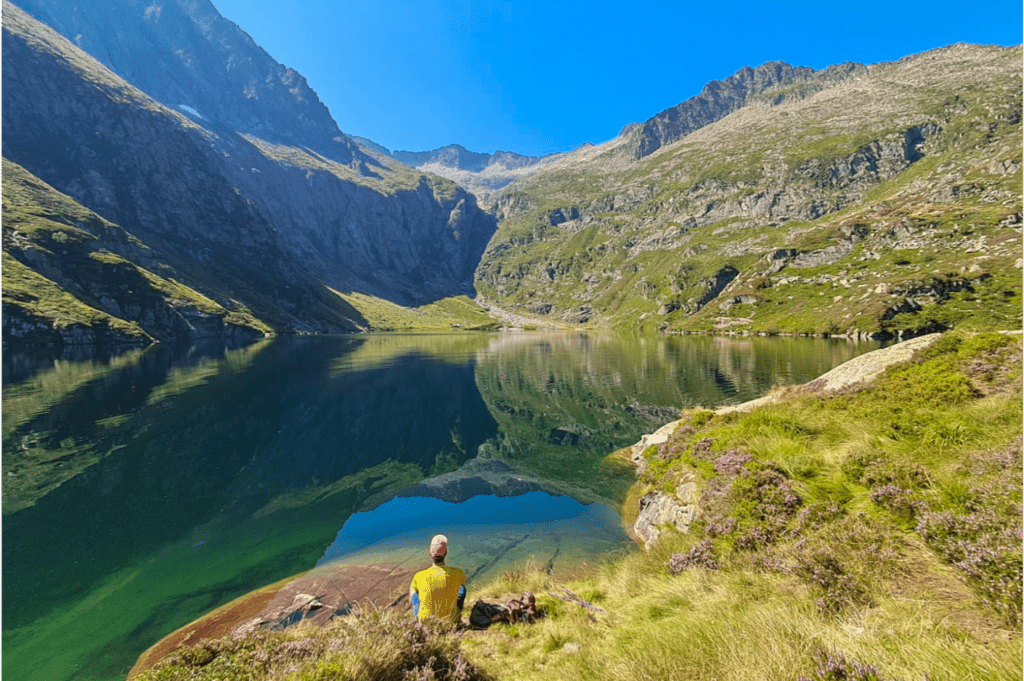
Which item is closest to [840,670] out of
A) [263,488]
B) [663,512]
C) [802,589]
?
[802,589]

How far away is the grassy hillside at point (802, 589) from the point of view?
508cm

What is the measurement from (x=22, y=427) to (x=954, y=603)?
58.1 metres

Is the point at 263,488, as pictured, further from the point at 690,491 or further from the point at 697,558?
the point at 697,558

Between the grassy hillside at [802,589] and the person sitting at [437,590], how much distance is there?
0.72 m

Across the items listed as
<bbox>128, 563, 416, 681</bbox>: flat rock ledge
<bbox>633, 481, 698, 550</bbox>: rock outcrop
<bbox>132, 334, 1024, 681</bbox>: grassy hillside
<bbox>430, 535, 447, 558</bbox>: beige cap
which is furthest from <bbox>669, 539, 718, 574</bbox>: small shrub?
<bbox>128, 563, 416, 681</bbox>: flat rock ledge

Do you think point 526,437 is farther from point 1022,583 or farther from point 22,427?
point 22,427

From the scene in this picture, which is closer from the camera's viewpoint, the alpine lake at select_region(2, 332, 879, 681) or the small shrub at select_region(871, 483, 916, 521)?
the small shrub at select_region(871, 483, 916, 521)

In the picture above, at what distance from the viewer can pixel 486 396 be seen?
5488cm

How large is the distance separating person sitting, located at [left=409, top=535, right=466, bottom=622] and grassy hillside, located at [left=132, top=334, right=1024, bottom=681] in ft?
2.36

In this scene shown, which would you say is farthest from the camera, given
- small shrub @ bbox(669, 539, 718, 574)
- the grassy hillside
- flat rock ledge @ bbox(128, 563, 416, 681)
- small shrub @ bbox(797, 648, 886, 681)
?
flat rock ledge @ bbox(128, 563, 416, 681)

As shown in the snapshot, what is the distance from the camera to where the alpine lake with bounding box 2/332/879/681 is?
15.1 metres

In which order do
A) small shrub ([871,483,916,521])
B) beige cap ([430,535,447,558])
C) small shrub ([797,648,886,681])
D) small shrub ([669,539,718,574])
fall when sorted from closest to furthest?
small shrub ([797,648,886,681]), small shrub ([871,483,916,521]), beige cap ([430,535,447,558]), small shrub ([669,539,718,574])

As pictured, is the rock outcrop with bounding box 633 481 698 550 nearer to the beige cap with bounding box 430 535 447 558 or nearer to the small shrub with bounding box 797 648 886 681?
the beige cap with bounding box 430 535 447 558

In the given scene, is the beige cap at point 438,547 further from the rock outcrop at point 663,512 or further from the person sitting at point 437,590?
the rock outcrop at point 663,512
